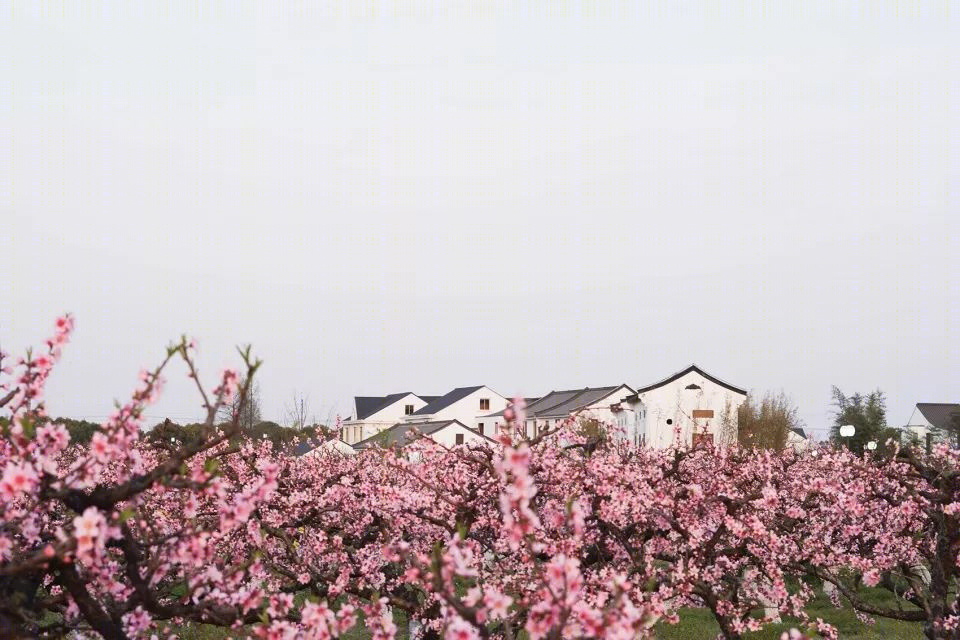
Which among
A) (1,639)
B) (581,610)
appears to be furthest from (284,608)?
(581,610)

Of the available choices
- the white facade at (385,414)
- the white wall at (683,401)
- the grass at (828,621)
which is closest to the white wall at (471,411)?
the white facade at (385,414)

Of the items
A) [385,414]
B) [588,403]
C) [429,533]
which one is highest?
[429,533]

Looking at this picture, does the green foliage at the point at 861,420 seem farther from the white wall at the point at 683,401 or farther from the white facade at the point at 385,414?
the white facade at the point at 385,414

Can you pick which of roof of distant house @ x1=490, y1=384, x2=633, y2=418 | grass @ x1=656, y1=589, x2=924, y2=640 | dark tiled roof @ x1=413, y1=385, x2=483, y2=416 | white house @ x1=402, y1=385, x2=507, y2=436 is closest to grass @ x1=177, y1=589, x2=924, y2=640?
grass @ x1=656, y1=589, x2=924, y2=640

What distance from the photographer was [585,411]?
50.4 meters

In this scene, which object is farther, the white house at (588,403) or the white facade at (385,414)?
the white facade at (385,414)

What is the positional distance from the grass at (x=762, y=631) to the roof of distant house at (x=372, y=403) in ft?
255

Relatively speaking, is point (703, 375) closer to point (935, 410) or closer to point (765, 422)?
point (765, 422)

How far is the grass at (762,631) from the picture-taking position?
1738 centimetres

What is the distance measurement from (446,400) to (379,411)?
7794mm

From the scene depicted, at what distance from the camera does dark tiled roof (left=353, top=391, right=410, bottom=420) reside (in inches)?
3893

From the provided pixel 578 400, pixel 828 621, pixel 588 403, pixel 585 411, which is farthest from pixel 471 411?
pixel 828 621

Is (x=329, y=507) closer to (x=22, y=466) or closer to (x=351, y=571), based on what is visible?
(x=351, y=571)

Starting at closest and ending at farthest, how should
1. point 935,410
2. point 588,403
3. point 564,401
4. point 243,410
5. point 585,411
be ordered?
point 243,410 < point 585,411 < point 588,403 < point 564,401 < point 935,410
